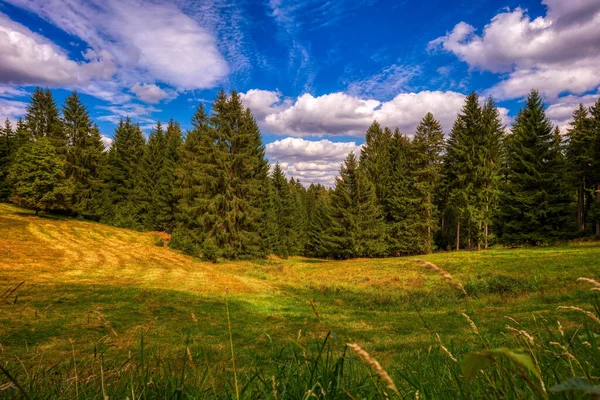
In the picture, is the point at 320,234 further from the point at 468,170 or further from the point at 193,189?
the point at 468,170

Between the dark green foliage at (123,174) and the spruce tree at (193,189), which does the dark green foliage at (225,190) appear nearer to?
the spruce tree at (193,189)

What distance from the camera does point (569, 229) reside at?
31.8 metres

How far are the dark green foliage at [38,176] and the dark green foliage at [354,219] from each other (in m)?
32.1

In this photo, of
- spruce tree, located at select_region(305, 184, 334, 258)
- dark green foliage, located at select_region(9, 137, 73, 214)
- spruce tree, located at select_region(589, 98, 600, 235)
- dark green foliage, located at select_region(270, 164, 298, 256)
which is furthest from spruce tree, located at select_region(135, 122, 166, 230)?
spruce tree, located at select_region(589, 98, 600, 235)

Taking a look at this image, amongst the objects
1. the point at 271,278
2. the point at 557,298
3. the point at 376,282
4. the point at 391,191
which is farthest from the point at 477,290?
the point at 391,191

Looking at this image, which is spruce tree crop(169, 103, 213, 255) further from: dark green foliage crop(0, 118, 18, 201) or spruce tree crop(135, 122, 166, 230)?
dark green foliage crop(0, 118, 18, 201)

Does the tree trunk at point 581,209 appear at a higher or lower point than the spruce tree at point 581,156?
lower

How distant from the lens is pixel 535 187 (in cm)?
3341

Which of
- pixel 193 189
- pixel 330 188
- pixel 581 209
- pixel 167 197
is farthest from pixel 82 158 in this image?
pixel 581 209

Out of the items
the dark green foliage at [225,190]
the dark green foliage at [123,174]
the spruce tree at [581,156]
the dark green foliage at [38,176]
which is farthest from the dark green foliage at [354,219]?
the dark green foliage at [38,176]

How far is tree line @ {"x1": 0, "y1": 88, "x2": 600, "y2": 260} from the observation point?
33.1 metres

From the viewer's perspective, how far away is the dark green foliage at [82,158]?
44.2 meters

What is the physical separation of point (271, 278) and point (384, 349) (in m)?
18.4

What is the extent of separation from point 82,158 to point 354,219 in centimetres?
4128
